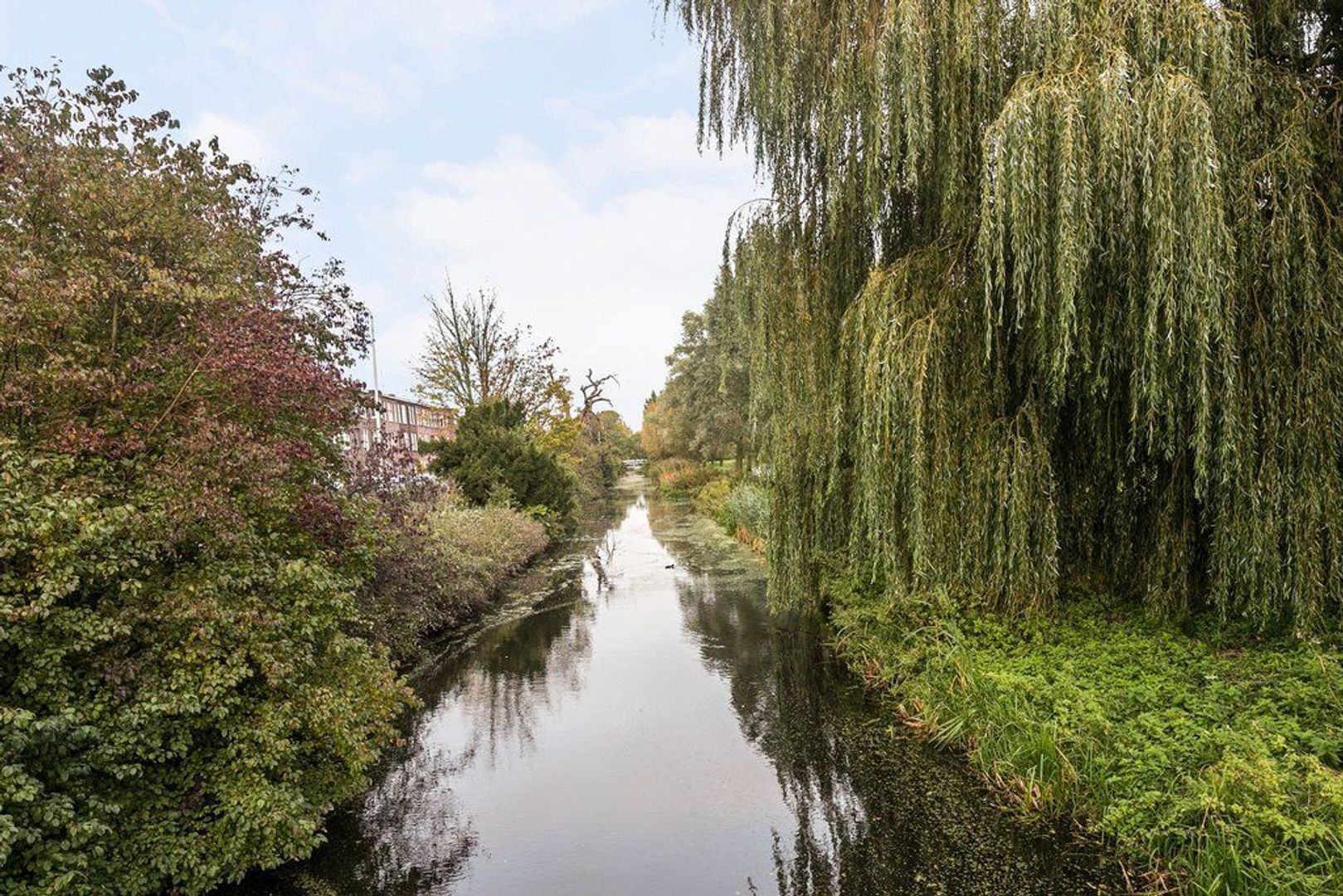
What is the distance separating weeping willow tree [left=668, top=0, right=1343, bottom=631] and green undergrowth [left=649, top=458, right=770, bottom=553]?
257cm

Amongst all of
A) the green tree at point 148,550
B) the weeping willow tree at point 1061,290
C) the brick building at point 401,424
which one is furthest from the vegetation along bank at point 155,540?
the weeping willow tree at point 1061,290

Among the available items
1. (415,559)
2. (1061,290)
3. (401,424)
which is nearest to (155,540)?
(415,559)

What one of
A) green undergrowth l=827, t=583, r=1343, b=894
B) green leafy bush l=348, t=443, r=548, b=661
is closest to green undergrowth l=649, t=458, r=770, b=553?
green undergrowth l=827, t=583, r=1343, b=894

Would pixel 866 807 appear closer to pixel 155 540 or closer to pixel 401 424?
pixel 155 540

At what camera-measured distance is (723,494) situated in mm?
23609

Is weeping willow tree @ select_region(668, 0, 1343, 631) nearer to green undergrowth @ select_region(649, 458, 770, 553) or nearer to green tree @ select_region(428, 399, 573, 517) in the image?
green undergrowth @ select_region(649, 458, 770, 553)

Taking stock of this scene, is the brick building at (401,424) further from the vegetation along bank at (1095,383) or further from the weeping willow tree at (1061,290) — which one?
the vegetation along bank at (1095,383)

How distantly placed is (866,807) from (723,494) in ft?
61.2

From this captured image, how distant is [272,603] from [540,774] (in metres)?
2.77

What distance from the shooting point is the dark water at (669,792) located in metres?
4.34

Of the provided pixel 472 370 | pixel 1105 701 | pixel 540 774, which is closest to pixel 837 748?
pixel 1105 701

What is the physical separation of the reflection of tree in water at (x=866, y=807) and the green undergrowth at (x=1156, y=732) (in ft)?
1.16

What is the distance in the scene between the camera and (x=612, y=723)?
7000mm

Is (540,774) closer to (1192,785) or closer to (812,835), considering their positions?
(812,835)
